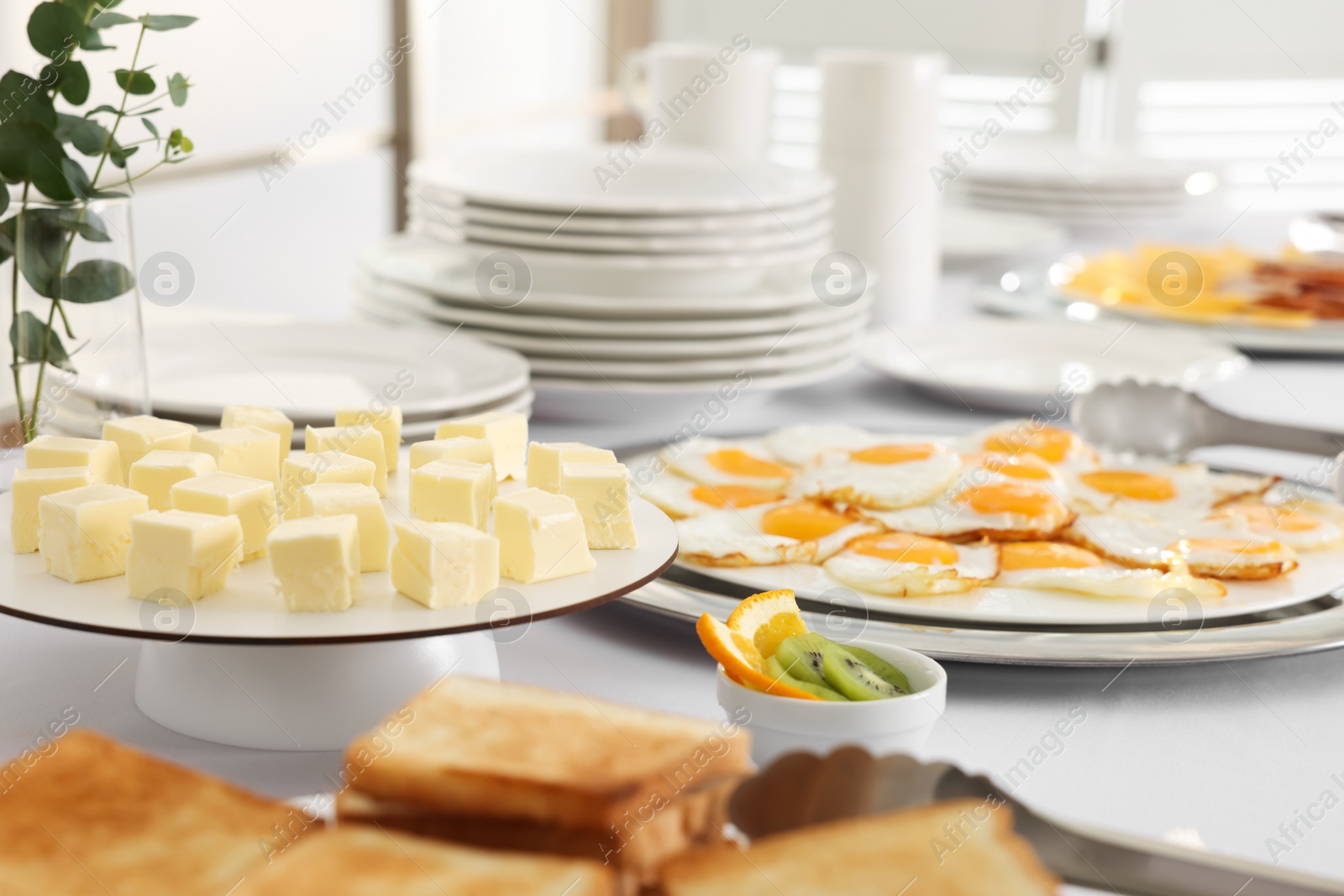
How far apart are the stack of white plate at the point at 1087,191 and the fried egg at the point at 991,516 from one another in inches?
72.1

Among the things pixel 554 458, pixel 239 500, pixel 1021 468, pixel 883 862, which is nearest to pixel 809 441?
pixel 1021 468

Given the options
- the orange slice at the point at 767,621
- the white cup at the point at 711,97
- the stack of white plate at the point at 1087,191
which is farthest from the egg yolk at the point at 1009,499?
the stack of white plate at the point at 1087,191

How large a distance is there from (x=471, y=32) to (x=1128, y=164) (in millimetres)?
2222

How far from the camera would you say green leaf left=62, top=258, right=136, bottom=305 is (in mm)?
1011

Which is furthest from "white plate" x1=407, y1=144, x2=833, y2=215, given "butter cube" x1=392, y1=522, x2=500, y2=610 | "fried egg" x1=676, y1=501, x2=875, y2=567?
"butter cube" x1=392, y1=522, x2=500, y2=610

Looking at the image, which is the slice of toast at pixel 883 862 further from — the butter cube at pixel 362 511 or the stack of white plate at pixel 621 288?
the stack of white plate at pixel 621 288

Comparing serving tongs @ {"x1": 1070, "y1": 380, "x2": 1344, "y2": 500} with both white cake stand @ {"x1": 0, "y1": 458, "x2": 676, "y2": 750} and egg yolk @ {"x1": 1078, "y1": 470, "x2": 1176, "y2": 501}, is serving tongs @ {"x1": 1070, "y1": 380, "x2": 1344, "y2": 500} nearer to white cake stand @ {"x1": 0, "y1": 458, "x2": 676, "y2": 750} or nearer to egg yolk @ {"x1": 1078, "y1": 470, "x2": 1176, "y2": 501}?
egg yolk @ {"x1": 1078, "y1": 470, "x2": 1176, "y2": 501}

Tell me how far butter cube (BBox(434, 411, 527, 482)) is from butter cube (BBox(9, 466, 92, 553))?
263 mm

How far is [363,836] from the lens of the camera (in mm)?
544

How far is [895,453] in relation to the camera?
3.83ft

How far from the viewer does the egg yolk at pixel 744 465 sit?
120cm

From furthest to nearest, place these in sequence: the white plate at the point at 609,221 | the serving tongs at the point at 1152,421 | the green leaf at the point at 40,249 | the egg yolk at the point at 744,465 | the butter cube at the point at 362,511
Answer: the white plate at the point at 609,221, the serving tongs at the point at 1152,421, the egg yolk at the point at 744,465, the green leaf at the point at 40,249, the butter cube at the point at 362,511

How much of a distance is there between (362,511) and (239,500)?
71 mm

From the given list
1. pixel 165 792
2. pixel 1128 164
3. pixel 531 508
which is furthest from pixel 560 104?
pixel 165 792
